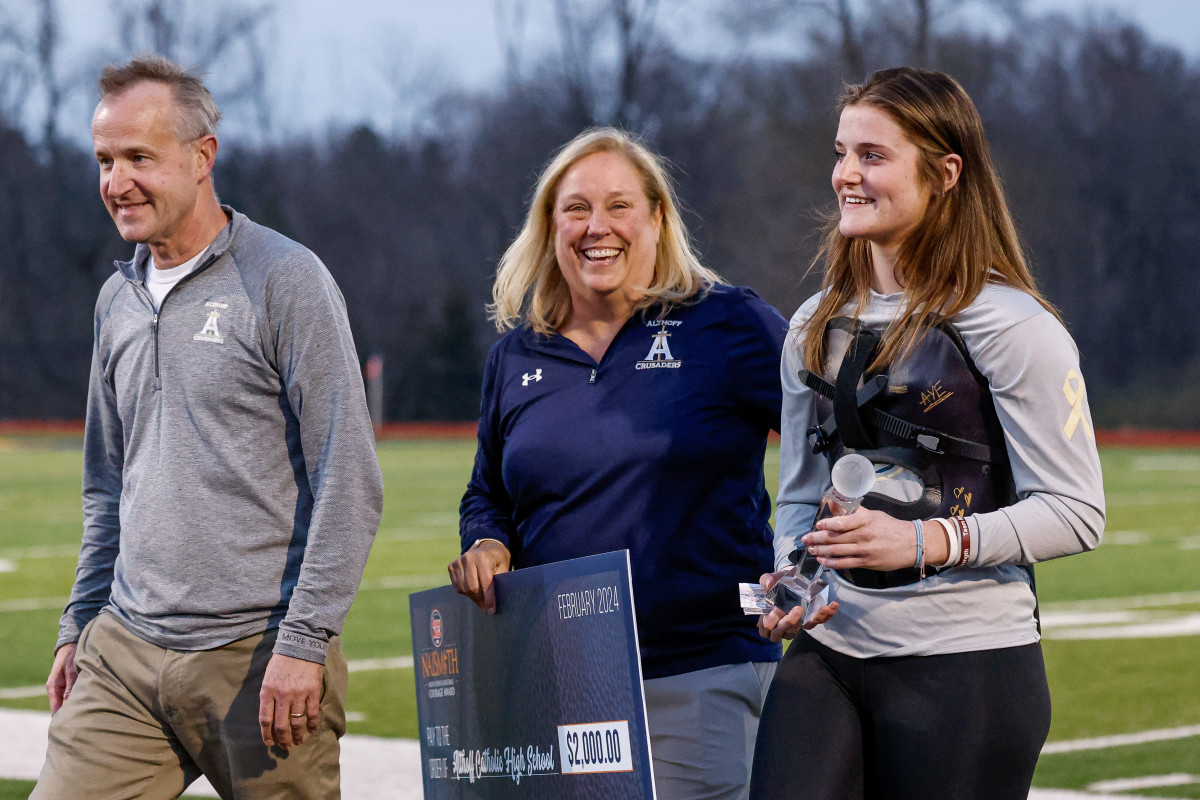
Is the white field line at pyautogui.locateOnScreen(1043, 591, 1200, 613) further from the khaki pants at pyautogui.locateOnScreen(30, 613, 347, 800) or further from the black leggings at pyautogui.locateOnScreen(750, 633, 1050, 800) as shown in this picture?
the black leggings at pyautogui.locateOnScreen(750, 633, 1050, 800)

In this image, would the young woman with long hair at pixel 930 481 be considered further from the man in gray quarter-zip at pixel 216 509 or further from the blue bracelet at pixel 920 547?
the man in gray quarter-zip at pixel 216 509

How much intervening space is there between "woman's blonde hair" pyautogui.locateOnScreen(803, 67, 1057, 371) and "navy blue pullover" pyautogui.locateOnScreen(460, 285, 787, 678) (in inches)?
31.7

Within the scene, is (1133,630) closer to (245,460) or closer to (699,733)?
(699,733)

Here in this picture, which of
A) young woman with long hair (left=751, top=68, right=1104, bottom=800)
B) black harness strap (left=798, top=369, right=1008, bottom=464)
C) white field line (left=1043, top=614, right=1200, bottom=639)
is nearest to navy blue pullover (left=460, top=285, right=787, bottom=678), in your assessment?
young woman with long hair (left=751, top=68, right=1104, bottom=800)

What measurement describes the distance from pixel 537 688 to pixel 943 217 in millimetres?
1384

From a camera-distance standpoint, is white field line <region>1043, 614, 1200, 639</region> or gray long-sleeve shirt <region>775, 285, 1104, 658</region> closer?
gray long-sleeve shirt <region>775, 285, 1104, 658</region>

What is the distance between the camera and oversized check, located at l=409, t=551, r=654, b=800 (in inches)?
130

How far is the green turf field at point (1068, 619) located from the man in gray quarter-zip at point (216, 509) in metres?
3.10

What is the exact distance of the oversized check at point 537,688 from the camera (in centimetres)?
330

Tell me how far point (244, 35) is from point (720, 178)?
1723 centimetres

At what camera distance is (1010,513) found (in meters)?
2.92

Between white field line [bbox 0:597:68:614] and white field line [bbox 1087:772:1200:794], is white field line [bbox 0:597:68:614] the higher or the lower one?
the higher one

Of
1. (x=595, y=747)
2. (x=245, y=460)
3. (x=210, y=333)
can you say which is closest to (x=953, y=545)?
(x=595, y=747)

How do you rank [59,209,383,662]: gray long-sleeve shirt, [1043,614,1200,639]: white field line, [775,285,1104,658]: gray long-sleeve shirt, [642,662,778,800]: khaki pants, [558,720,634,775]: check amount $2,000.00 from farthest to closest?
[1043,614,1200,639]: white field line
[642,662,778,800]: khaki pants
[59,209,383,662]: gray long-sleeve shirt
[558,720,634,775]: check amount $2,000.00
[775,285,1104,658]: gray long-sleeve shirt
